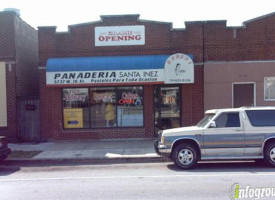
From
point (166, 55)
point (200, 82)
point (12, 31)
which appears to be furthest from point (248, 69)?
point (12, 31)

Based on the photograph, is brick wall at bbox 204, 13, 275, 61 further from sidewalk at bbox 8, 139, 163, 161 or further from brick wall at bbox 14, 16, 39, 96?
brick wall at bbox 14, 16, 39, 96

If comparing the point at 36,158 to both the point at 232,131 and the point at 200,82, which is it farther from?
the point at 200,82

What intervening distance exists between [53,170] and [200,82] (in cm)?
808

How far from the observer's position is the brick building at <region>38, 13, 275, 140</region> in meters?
15.2

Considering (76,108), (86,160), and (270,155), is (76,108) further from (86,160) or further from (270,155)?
(270,155)

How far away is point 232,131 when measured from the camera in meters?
9.65

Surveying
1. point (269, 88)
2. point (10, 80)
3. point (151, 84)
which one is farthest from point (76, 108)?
point (269, 88)

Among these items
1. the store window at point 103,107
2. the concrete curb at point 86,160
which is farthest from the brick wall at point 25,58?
the concrete curb at point 86,160

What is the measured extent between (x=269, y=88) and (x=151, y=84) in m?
5.42

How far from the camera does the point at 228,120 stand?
978 centimetres

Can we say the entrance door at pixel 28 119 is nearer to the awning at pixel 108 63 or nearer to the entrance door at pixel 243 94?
the awning at pixel 108 63

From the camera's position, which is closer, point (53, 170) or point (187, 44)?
point (53, 170)

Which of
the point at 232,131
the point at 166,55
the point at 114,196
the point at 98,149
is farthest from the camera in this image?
the point at 166,55

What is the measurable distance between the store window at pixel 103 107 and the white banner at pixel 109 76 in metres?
0.76
